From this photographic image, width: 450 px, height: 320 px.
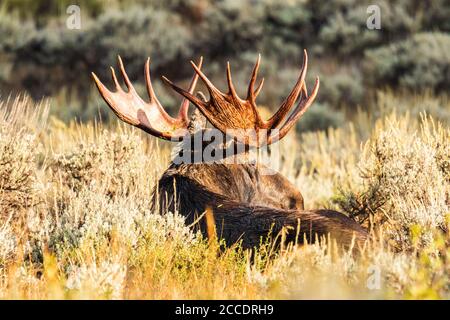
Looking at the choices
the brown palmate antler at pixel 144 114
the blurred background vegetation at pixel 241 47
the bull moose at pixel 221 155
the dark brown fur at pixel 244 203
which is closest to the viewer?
the dark brown fur at pixel 244 203

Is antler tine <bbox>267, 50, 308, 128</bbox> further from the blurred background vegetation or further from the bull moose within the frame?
the blurred background vegetation

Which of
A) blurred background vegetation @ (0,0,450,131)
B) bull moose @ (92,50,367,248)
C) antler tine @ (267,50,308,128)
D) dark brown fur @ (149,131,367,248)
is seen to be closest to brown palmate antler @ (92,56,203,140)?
bull moose @ (92,50,367,248)

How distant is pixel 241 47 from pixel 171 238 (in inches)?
573

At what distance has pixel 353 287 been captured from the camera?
17.7 feet

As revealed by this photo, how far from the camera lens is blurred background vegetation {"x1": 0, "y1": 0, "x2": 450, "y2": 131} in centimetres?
1838

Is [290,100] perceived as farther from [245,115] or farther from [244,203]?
[244,203]

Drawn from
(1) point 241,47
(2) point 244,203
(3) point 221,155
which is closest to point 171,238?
(2) point 244,203

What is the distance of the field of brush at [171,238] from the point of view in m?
5.58

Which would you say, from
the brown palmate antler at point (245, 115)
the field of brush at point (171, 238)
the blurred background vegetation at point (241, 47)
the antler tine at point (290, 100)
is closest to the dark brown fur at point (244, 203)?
the field of brush at point (171, 238)

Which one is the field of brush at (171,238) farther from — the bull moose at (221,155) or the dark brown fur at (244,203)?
the bull moose at (221,155)

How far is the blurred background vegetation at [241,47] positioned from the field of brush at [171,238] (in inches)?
321

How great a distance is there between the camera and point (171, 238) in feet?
23.1

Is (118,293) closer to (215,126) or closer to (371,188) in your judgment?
(215,126)

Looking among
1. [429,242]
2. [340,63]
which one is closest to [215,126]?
[429,242]
